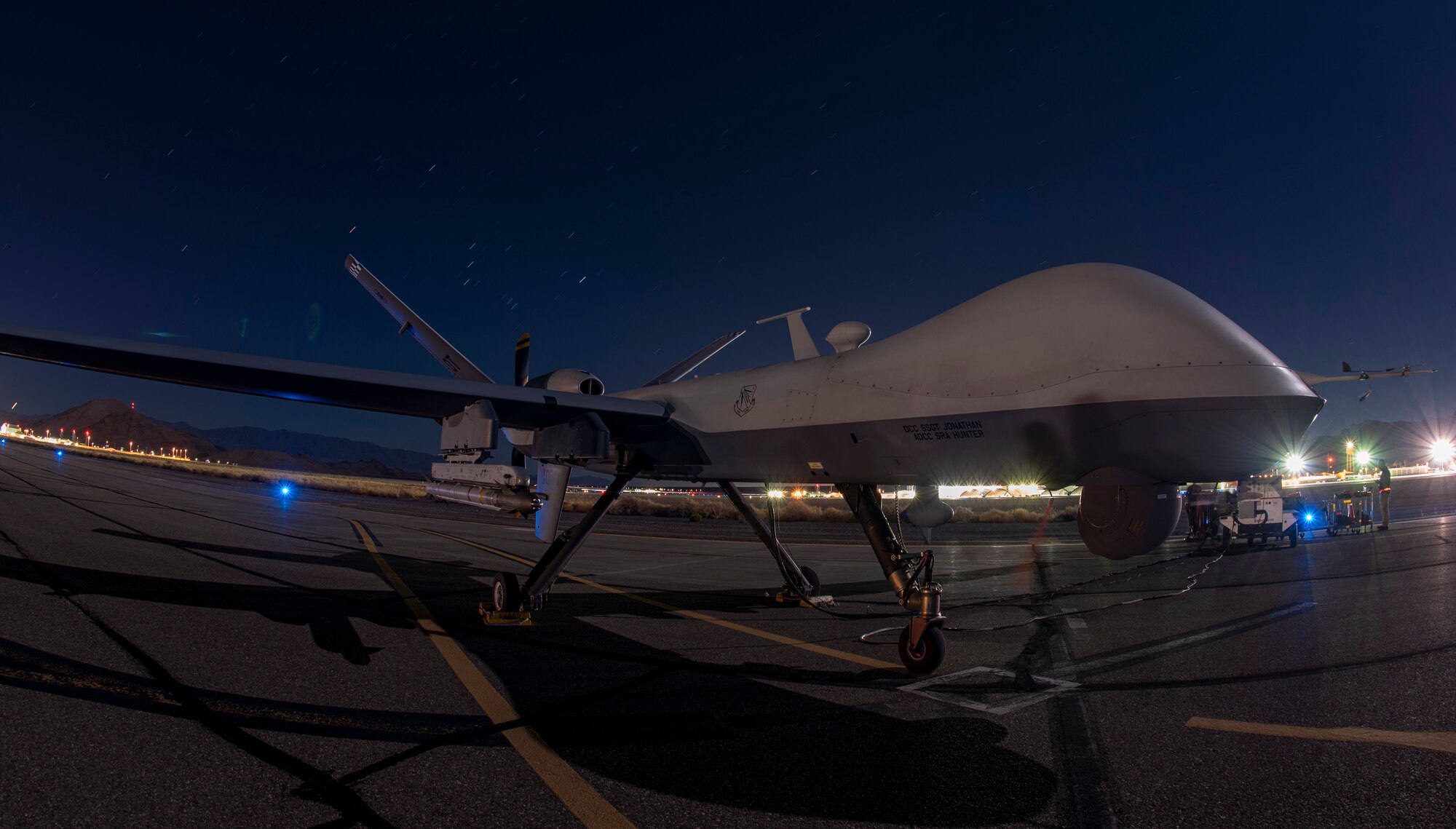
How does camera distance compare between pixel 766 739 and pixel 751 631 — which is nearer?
pixel 766 739

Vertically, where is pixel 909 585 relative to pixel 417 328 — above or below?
below

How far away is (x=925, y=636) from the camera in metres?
4.88

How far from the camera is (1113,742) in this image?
3520 mm

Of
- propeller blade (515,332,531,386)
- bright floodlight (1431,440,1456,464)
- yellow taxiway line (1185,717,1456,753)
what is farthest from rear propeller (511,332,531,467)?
bright floodlight (1431,440,1456,464)

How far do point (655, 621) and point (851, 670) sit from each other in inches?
107

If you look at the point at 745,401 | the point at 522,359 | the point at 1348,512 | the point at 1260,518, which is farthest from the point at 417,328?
the point at 1348,512

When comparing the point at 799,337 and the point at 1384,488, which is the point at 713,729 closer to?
the point at 799,337

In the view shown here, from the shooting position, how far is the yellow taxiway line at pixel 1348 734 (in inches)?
136

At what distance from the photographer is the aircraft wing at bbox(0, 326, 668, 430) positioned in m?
4.70

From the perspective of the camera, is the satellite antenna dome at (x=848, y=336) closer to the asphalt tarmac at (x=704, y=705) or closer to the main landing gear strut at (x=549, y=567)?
the asphalt tarmac at (x=704, y=705)

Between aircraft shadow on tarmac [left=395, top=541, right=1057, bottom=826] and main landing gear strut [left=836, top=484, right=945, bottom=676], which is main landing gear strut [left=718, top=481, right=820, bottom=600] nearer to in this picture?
main landing gear strut [left=836, top=484, right=945, bottom=676]

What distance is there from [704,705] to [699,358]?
6763mm

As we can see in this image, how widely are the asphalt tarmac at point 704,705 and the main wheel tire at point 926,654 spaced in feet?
0.48

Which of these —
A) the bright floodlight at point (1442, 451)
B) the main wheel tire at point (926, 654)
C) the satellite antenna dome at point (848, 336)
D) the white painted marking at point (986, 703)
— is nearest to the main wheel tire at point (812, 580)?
the white painted marking at point (986, 703)
